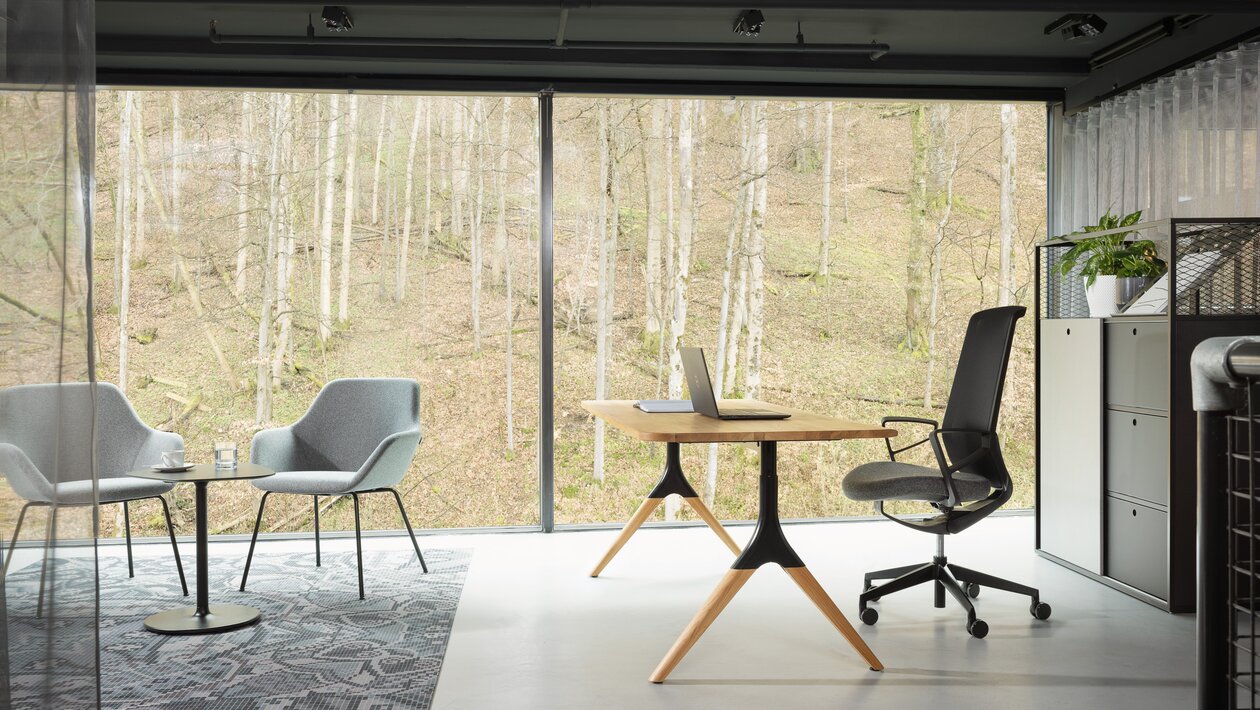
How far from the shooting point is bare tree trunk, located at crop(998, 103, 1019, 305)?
33.0ft

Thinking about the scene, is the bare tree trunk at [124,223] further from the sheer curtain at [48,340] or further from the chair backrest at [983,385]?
the sheer curtain at [48,340]

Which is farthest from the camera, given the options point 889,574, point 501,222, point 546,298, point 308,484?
point 501,222

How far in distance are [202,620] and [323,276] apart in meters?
5.41

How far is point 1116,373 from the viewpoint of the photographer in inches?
175

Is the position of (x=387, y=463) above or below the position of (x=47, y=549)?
below

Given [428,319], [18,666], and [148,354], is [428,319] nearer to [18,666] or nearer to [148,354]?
[148,354]

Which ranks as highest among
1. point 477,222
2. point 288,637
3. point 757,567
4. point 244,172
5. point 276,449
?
point 244,172

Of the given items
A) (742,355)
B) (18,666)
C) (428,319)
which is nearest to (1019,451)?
(742,355)

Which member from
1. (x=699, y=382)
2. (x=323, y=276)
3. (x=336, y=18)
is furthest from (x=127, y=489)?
(x=323, y=276)

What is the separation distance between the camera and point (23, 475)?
1.88m

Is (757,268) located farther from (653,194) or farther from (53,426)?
(53,426)

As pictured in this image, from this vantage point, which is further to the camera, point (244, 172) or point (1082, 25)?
point (244, 172)

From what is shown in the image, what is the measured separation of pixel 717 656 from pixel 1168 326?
2.21 meters

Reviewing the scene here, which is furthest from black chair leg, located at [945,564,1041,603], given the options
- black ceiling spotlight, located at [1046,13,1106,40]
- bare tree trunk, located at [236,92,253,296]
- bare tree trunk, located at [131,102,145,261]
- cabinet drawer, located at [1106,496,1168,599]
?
bare tree trunk, located at [131,102,145,261]
